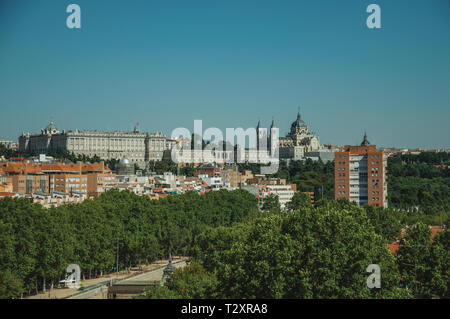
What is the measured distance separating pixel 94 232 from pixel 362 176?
2671 cm

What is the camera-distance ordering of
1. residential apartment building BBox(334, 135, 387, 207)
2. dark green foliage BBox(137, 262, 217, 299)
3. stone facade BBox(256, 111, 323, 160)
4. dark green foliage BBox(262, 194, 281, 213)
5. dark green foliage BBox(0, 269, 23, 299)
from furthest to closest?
stone facade BBox(256, 111, 323, 160), dark green foliage BBox(262, 194, 281, 213), residential apartment building BBox(334, 135, 387, 207), dark green foliage BBox(0, 269, 23, 299), dark green foliage BBox(137, 262, 217, 299)

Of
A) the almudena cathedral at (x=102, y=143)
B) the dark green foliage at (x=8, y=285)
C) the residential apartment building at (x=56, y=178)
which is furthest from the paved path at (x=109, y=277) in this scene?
the almudena cathedral at (x=102, y=143)

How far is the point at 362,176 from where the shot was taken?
162 feet

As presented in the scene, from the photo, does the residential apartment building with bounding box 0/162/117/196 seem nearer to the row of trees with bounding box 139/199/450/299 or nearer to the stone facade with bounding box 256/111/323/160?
the row of trees with bounding box 139/199/450/299

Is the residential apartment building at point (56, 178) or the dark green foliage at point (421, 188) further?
the residential apartment building at point (56, 178)

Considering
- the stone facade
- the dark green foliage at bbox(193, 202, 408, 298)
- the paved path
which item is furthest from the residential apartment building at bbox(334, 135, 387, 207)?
the stone facade

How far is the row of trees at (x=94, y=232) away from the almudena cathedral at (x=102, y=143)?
64972 mm

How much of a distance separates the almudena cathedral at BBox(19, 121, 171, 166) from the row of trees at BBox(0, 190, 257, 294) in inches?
2558

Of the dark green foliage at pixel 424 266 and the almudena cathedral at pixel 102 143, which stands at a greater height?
the almudena cathedral at pixel 102 143

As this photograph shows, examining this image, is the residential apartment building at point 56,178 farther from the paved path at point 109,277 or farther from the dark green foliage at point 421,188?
the dark green foliage at point 421,188

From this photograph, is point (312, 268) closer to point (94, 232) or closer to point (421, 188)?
point (94, 232)

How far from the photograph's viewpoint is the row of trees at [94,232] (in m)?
23.4

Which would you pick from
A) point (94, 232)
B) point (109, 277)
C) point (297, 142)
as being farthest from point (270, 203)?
point (297, 142)

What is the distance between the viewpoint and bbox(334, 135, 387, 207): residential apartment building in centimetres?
4841
